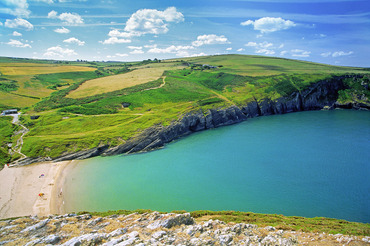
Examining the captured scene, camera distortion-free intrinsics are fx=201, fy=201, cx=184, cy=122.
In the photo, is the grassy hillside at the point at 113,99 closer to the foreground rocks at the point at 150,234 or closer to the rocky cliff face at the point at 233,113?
the rocky cliff face at the point at 233,113

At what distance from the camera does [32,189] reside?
1471 inches

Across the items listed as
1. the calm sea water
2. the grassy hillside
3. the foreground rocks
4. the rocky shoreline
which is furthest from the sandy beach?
the foreground rocks

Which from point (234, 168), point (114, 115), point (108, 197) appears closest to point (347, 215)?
point (234, 168)

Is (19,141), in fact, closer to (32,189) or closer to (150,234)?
(32,189)

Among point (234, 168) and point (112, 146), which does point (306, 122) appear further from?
point (112, 146)

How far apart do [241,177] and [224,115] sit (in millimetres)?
43299

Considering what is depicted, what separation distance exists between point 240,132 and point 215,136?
31.6ft

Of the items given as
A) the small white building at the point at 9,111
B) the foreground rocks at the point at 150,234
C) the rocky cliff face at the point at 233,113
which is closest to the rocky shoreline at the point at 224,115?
the rocky cliff face at the point at 233,113

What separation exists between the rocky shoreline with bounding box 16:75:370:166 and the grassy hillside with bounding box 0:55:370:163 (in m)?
2.12

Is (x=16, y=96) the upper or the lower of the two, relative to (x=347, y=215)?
upper

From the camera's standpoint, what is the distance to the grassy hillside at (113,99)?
55.4 meters

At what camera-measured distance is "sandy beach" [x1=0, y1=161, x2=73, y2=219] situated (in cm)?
3206

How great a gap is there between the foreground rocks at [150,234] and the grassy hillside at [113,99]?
3740 centimetres

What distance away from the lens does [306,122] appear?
7906cm
